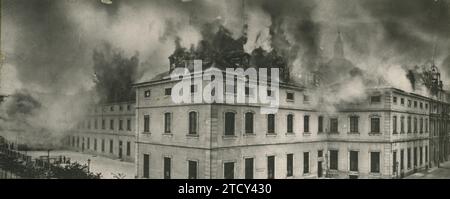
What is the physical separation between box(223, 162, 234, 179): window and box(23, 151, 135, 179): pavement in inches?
142

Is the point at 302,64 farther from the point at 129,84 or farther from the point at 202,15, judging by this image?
the point at 129,84

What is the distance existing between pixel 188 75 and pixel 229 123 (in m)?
2.44

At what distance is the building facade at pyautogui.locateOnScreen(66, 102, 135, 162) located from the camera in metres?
14.0

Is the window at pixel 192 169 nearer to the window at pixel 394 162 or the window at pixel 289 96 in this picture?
the window at pixel 289 96

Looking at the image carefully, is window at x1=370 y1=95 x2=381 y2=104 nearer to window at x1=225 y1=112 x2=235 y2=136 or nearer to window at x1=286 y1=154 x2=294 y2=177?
window at x1=286 y1=154 x2=294 y2=177

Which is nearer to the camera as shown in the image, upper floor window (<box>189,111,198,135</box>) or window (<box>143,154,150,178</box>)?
upper floor window (<box>189,111,198,135</box>)

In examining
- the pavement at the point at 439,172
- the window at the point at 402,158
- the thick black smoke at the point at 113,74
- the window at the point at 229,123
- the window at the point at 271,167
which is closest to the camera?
the thick black smoke at the point at 113,74

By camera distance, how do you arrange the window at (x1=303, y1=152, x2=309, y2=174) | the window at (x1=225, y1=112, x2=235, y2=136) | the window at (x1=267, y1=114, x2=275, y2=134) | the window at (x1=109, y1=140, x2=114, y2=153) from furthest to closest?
the window at (x1=303, y1=152, x2=309, y2=174), the window at (x1=267, y1=114, x2=275, y2=134), the window at (x1=109, y1=140, x2=114, y2=153), the window at (x1=225, y1=112, x2=235, y2=136)

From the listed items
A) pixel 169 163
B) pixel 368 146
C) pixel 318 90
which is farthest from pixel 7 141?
pixel 368 146

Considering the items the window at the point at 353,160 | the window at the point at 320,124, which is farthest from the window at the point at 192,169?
the window at the point at 353,160

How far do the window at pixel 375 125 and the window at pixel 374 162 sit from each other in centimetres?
112

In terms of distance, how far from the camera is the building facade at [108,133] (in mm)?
13984

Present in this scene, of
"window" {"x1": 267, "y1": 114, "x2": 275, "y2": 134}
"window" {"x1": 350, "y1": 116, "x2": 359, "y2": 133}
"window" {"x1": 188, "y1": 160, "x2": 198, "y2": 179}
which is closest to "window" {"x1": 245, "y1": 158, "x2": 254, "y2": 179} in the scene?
"window" {"x1": 267, "y1": 114, "x2": 275, "y2": 134}

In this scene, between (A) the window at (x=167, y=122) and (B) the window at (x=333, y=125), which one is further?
(B) the window at (x=333, y=125)
